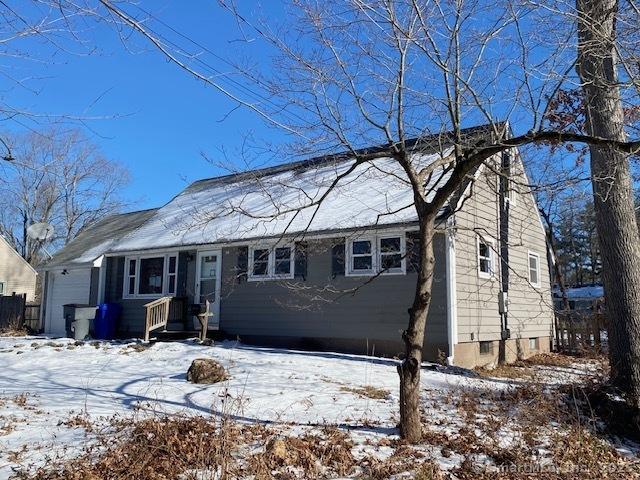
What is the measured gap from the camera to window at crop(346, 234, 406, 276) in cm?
1209

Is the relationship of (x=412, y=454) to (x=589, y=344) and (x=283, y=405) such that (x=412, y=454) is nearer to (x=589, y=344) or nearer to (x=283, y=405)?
(x=283, y=405)

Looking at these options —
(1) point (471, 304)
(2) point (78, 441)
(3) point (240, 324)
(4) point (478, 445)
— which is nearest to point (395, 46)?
(4) point (478, 445)

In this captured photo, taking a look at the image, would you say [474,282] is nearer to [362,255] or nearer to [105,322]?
[362,255]

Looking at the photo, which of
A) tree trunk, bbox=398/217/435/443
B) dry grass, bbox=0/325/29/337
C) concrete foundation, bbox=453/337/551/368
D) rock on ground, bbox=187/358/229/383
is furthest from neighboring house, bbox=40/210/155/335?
tree trunk, bbox=398/217/435/443

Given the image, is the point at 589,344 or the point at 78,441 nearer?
the point at 78,441

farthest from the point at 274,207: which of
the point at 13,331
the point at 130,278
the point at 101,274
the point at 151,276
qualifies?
the point at 13,331

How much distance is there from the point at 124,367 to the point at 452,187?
713 cm

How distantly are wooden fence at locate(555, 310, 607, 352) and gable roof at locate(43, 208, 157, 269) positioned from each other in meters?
14.4

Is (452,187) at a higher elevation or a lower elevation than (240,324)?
higher

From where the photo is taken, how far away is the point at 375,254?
1237cm

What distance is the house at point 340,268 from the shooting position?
11617mm

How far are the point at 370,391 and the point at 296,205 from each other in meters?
6.60

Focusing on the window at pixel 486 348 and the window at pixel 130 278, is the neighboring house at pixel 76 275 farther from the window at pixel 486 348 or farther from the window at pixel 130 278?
the window at pixel 486 348

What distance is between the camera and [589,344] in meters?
15.9
